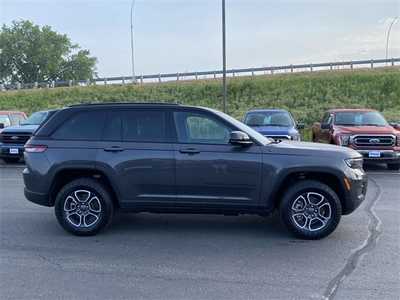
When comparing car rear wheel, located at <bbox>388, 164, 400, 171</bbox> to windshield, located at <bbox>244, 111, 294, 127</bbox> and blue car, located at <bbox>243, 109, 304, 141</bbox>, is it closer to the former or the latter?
blue car, located at <bbox>243, 109, 304, 141</bbox>

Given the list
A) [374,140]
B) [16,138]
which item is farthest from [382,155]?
[16,138]

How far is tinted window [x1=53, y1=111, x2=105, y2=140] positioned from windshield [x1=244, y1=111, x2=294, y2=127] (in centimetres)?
800

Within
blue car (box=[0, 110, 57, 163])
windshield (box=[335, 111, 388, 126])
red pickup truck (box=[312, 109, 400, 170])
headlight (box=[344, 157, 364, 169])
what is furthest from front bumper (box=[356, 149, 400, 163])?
blue car (box=[0, 110, 57, 163])

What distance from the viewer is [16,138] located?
14297 millimetres

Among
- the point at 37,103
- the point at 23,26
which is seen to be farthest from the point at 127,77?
the point at 23,26

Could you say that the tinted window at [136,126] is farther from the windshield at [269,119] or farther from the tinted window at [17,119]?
the tinted window at [17,119]

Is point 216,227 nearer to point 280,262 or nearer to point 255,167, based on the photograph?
point 255,167

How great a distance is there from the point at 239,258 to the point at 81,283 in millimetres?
1744

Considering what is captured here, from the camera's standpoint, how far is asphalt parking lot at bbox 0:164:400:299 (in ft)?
14.8

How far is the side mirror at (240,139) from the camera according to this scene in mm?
6082

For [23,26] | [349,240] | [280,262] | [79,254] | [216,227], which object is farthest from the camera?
[23,26]

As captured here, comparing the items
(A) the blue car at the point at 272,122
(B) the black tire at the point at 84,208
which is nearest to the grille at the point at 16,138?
(A) the blue car at the point at 272,122

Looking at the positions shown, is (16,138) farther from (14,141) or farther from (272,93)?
(272,93)

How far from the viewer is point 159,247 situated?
5.88m
